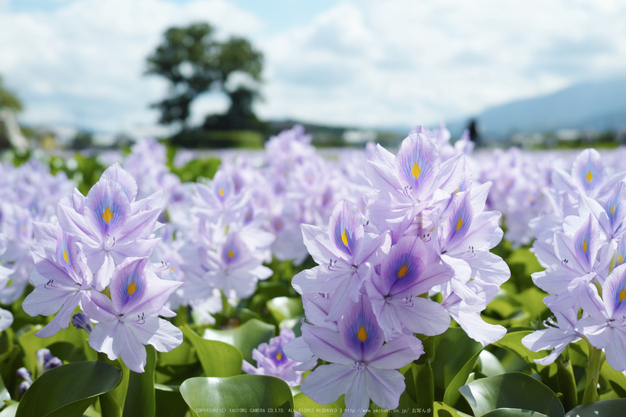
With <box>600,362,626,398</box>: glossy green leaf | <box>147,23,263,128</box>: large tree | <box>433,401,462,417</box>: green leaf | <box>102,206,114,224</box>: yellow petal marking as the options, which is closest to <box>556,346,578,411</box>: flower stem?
<box>600,362,626,398</box>: glossy green leaf

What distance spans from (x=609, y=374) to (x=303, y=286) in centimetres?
102

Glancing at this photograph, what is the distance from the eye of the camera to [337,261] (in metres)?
1.05

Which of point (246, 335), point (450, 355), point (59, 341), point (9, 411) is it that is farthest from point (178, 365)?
point (450, 355)

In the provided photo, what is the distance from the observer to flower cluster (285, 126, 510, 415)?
3.36ft

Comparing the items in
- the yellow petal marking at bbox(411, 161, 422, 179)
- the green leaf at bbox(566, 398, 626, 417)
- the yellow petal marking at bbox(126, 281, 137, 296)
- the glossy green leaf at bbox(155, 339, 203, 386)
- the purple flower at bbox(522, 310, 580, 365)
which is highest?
the yellow petal marking at bbox(411, 161, 422, 179)

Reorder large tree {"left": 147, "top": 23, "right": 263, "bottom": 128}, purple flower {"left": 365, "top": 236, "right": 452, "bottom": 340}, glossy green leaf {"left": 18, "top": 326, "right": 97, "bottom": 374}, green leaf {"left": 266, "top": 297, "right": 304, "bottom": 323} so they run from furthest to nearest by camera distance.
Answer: large tree {"left": 147, "top": 23, "right": 263, "bottom": 128}, green leaf {"left": 266, "top": 297, "right": 304, "bottom": 323}, glossy green leaf {"left": 18, "top": 326, "right": 97, "bottom": 374}, purple flower {"left": 365, "top": 236, "right": 452, "bottom": 340}

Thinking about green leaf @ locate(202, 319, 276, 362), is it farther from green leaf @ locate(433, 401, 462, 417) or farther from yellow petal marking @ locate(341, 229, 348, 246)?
yellow petal marking @ locate(341, 229, 348, 246)

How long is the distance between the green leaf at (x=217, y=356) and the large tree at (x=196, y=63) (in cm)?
5130

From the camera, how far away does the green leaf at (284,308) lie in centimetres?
231

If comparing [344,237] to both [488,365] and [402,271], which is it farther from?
[488,365]

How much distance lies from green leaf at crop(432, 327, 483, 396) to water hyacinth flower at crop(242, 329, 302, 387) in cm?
45

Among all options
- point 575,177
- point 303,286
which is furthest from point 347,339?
point 575,177

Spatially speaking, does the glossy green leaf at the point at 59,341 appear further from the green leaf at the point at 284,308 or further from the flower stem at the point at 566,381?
the flower stem at the point at 566,381

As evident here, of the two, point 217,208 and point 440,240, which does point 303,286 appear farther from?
point 217,208
